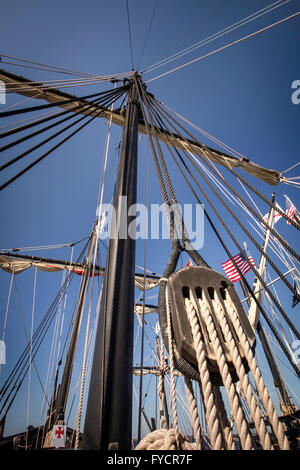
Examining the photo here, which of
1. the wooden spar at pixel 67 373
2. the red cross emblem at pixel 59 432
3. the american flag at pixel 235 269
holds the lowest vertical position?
the red cross emblem at pixel 59 432

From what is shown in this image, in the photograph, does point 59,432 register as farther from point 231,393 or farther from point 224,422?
point 231,393

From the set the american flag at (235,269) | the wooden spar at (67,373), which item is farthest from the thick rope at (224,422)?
the american flag at (235,269)

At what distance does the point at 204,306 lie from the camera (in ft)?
4.44

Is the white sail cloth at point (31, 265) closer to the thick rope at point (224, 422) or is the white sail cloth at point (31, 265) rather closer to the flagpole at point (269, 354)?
the flagpole at point (269, 354)

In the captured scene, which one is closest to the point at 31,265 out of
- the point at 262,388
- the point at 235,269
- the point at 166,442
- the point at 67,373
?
the point at 67,373

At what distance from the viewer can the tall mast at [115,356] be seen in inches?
44.7

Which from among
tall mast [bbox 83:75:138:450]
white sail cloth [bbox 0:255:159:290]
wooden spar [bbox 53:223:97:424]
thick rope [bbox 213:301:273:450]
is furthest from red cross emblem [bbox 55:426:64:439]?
thick rope [bbox 213:301:273:450]

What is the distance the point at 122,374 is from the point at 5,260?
13.2 metres

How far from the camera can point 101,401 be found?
1158 millimetres

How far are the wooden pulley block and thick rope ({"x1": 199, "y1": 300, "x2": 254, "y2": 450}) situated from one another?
5 centimetres

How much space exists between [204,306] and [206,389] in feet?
1.41

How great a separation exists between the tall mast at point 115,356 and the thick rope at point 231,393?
560mm
